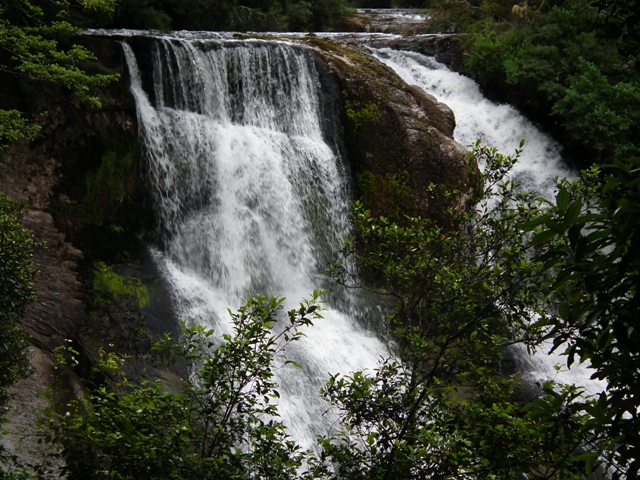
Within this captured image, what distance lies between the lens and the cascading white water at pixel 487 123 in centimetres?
1612

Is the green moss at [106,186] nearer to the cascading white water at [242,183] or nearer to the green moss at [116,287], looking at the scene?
the cascading white water at [242,183]

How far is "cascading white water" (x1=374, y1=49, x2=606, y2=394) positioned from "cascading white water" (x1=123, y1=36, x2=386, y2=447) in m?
5.19

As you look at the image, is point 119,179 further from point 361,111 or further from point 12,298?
point 12,298

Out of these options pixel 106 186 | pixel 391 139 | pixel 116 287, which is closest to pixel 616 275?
pixel 116 287

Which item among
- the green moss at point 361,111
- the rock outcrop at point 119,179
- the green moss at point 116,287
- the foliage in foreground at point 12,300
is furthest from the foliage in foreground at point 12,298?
the green moss at point 361,111

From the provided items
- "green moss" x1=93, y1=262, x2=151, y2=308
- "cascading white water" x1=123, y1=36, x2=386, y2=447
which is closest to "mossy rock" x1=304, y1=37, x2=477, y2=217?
"cascading white water" x1=123, y1=36, x2=386, y2=447

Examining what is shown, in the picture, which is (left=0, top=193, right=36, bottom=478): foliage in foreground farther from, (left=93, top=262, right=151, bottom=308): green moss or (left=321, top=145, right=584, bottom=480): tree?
(left=93, top=262, right=151, bottom=308): green moss

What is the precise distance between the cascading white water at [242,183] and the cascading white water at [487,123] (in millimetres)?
5187

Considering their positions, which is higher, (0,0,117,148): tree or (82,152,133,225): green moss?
(0,0,117,148): tree

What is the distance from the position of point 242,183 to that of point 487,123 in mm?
8001

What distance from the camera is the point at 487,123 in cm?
1678

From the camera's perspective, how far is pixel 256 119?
1240 centimetres

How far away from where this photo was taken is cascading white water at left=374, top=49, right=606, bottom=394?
16.1 m

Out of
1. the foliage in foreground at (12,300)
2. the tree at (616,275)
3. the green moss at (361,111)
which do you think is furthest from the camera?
the green moss at (361,111)
